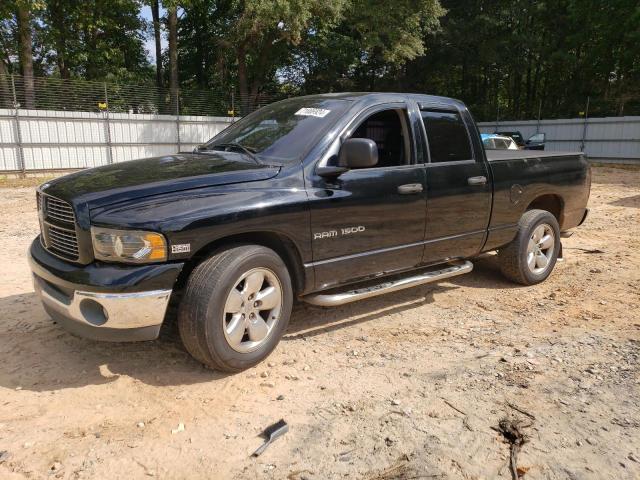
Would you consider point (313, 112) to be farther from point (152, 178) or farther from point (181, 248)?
point (181, 248)

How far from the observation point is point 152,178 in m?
3.36

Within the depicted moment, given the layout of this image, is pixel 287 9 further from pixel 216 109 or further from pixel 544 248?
pixel 544 248

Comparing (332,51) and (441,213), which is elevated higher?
(332,51)

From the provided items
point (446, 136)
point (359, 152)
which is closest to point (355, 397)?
point (359, 152)

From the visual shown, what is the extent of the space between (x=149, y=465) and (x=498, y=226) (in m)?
3.80

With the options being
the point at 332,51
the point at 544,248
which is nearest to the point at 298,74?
the point at 332,51

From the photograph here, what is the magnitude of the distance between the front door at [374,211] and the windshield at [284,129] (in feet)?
0.86

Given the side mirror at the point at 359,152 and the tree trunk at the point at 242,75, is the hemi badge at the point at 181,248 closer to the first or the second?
the side mirror at the point at 359,152

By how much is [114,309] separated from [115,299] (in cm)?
6

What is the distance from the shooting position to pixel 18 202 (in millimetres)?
11344

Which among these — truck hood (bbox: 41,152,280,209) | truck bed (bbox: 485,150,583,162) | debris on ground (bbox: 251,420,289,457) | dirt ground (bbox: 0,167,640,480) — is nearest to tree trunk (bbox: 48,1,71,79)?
dirt ground (bbox: 0,167,640,480)

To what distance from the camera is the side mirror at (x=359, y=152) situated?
3.61m

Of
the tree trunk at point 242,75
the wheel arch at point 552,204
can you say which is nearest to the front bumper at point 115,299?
the wheel arch at point 552,204

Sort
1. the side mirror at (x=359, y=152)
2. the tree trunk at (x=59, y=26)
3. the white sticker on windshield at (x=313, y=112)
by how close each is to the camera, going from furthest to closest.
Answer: the tree trunk at (x=59, y=26), the white sticker on windshield at (x=313, y=112), the side mirror at (x=359, y=152)
